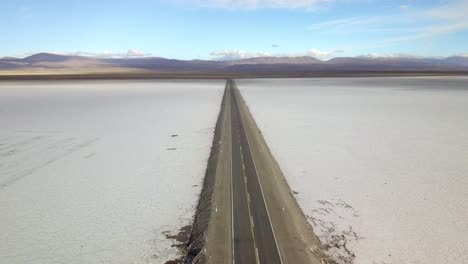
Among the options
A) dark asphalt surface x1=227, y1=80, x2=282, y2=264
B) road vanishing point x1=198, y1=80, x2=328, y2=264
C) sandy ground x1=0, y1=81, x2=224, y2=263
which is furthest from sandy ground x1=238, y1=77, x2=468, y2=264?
sandy ground x1=0, y1=81, x2=224, y2=263

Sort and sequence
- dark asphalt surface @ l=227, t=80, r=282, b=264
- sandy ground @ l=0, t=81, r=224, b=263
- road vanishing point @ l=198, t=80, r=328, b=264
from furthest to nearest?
sandy ground @ l=0, t=81, r=224, b=263
road vanishing point @ l=198, t=80, r=328, b=264
dark asphalt surface @ l=227, t=80, r=282, b=264

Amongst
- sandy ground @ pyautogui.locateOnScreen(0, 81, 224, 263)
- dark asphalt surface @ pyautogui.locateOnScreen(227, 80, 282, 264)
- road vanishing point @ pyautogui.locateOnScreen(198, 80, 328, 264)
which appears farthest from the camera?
sandy ground @ pyautogui.locateOnScreen(0, 81, 224, 263)

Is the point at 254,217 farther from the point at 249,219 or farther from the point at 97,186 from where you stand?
the point at 97,186

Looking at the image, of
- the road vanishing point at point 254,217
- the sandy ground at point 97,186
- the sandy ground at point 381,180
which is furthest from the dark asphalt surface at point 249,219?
the sandy ground at point 97,186

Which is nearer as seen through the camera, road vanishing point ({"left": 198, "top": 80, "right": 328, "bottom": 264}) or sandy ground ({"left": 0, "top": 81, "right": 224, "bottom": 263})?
road vanishing point ({"left": 198, "top": 80, "right": 328, "bottom": 264})

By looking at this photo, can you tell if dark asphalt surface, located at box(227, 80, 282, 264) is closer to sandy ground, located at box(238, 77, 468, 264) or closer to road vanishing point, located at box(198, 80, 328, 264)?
road vanishing point, located at box(198, 80, 328, 264)

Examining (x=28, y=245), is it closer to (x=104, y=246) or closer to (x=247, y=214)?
(x=104, y=246)
